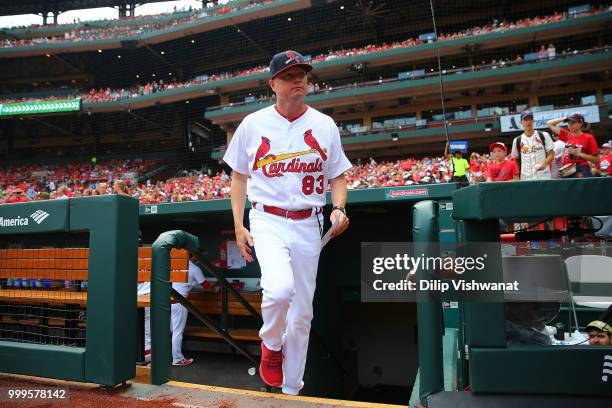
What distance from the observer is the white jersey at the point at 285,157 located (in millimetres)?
2088

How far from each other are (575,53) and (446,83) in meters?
5.53

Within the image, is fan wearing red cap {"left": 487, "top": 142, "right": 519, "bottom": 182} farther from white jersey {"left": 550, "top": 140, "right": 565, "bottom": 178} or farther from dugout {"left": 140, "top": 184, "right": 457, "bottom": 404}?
dugout {"left": 140, "top": 184, "right": 457, "bottom": 404}

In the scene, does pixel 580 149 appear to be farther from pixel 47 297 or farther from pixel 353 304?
pixel 47 297

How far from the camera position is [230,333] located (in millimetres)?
5695

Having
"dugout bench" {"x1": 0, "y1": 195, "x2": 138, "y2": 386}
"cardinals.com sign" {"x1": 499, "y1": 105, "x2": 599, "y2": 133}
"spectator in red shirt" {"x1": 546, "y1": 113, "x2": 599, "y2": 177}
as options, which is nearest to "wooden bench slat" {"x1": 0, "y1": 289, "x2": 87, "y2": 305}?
"dugout bench" {"x1": 0, "y1": 195, "x2": 138, "y2": 386}

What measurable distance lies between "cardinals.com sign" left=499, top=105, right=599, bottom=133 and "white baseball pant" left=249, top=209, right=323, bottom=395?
19117 mm

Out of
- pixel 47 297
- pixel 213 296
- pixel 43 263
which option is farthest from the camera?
pixel 213 296

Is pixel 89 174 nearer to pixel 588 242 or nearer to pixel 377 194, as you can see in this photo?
pixel 377 194

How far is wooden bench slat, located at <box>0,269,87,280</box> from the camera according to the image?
8.34 ft

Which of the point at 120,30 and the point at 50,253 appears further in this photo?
the point at 120,30

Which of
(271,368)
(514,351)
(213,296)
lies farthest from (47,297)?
(213,296)

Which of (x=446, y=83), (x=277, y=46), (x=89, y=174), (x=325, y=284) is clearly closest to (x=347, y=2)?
(x=277, y=46)

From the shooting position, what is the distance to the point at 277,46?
84.1 ft

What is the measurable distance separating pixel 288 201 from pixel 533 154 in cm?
387
